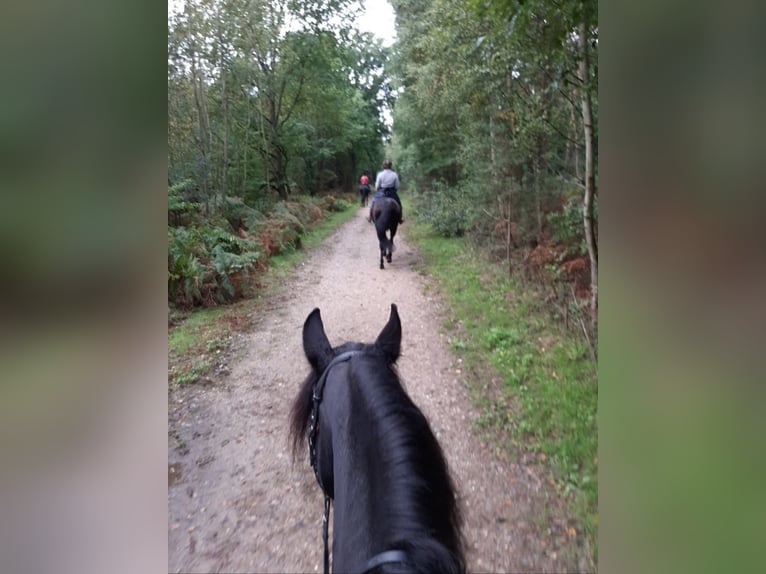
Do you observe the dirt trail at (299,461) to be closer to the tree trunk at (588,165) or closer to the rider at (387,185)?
the rider at (387,185)

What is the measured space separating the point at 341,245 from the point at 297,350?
83cm

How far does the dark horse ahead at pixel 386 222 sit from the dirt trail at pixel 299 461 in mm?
219

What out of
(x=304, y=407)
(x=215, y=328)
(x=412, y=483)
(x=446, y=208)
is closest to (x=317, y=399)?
(x=304, y=407)

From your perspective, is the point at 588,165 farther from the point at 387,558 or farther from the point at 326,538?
the point at 326,538

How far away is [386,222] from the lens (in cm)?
202

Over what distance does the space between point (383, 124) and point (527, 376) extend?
1.11 m

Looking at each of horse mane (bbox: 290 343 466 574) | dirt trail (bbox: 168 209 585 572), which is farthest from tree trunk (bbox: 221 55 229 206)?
horse mane (bbox: 290 343 466 574)

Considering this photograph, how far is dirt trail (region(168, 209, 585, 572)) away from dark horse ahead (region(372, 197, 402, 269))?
219mm

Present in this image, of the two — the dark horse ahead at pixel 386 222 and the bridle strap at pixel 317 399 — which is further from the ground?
the dark horse ahead at pixel 386 222

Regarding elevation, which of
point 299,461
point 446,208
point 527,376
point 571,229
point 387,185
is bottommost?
point 299,461

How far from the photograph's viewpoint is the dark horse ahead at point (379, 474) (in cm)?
76

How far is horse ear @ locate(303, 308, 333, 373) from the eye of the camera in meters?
1.29

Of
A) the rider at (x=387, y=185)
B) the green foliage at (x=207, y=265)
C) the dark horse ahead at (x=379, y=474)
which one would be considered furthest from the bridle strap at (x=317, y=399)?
the rider at (x=387, y=185)

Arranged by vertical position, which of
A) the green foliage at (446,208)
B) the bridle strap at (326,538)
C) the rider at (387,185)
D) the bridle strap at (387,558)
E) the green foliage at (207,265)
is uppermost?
the rider at (387,185)
